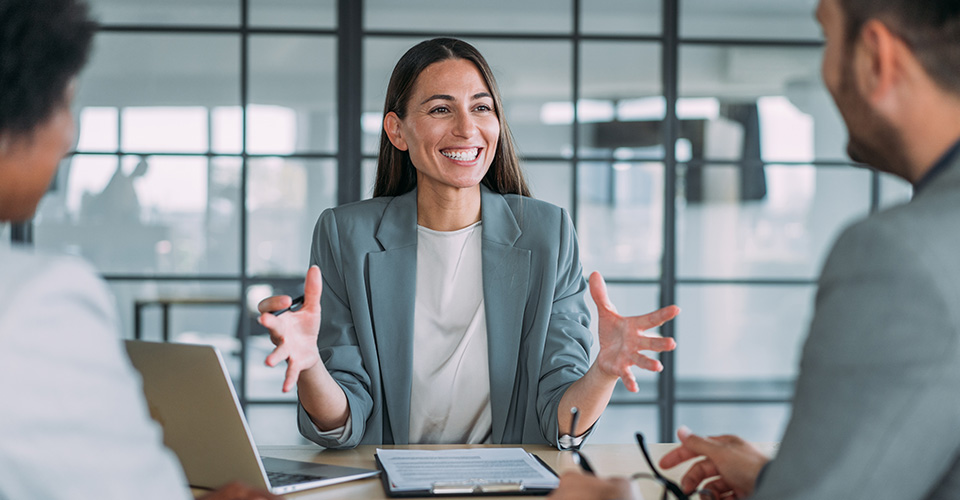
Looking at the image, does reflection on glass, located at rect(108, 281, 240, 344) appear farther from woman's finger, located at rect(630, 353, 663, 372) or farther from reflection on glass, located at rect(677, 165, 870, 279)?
woman's finger, located at rect(630, 353, 663, 372)

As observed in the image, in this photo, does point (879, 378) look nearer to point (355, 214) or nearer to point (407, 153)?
point (355, 214)

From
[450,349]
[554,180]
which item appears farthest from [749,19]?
[450,349]

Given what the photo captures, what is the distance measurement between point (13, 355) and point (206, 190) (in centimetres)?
329

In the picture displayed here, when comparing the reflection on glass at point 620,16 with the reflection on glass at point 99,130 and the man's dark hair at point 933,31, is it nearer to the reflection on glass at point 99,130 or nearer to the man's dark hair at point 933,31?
the reflection on glass at point 99,130

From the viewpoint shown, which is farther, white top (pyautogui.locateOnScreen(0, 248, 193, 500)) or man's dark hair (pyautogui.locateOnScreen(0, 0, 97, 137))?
man's dark hair (pyautogui.locateOnScreen(0, 0, 97, 137))

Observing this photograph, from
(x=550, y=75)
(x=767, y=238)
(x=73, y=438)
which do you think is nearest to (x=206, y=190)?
(x=550, y=75)

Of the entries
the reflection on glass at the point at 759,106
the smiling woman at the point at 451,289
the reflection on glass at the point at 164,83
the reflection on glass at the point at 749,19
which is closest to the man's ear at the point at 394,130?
the smiling woman at the point at 451,289

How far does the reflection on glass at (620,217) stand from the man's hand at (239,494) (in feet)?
9.74

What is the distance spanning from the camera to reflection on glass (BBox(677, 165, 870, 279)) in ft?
13.1

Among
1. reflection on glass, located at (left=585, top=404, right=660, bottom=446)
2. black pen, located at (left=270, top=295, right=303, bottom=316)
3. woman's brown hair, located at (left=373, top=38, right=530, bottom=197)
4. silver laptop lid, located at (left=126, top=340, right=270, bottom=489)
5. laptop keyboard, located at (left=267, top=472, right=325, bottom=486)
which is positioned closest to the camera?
silver laptop lid, located at (left=126, top=340, right=270, bottom=489)

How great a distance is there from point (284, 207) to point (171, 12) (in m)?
1.02

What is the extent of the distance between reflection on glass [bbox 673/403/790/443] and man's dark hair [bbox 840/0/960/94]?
3392mm

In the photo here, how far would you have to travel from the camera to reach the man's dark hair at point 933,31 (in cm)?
80

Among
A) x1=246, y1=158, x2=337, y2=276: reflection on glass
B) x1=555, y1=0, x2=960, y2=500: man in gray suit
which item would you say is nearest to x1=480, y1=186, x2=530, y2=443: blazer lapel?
x1=555, y1=0, x2=960, y2=500: man in gray suit
